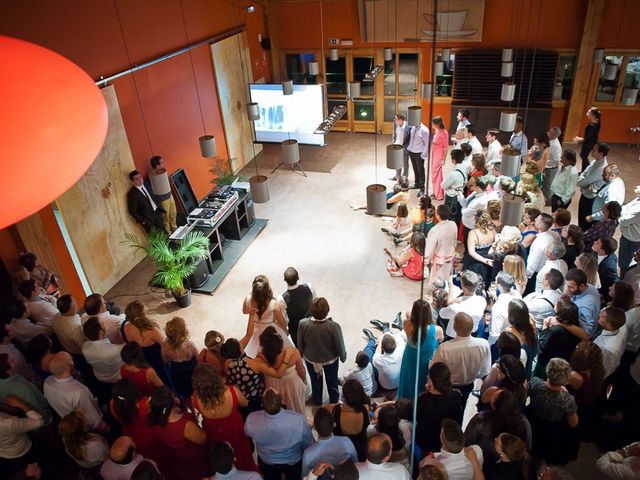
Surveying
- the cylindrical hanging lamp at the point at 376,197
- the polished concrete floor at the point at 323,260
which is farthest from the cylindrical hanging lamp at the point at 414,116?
the cylindrical hanging lamp at the point at 376,197

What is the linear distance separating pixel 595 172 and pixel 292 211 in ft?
14.9

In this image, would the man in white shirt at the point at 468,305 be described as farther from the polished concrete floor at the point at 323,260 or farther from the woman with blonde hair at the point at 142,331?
the woman with blonde hair at the point at 142,331

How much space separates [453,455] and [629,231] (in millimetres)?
4107

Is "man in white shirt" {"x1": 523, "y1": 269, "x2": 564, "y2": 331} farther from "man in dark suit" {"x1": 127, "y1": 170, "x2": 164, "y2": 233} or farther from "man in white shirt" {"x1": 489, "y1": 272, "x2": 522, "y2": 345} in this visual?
"man in dark suit" {"x1": 127, "y1": 170, "x2": 164, "y2": 233}

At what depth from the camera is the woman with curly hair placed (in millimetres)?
3330

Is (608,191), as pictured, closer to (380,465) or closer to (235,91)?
(380,465)

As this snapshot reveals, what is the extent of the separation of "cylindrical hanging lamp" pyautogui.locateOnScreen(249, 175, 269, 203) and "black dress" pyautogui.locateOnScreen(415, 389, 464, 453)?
3.48m

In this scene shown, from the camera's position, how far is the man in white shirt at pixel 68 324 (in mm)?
4418

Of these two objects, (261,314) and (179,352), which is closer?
(179,352)

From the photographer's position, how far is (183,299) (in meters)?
6.62

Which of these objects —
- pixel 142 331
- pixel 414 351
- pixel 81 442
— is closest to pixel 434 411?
pixel 414 351

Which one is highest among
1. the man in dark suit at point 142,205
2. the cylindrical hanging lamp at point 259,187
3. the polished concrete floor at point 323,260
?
the cylindrical hanging lamp at point 259,187

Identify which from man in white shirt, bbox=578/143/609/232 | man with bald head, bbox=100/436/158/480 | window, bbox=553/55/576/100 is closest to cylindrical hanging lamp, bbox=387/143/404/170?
man in white shirt, bbox=578/143/609/232

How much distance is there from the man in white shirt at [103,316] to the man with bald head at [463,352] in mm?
2668
